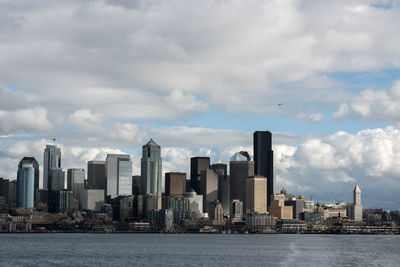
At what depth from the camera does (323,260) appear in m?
154

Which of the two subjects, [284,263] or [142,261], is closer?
[284,263]

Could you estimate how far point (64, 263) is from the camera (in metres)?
148

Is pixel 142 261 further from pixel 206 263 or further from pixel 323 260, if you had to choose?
pixel 323 260

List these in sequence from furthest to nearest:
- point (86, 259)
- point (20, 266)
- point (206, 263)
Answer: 1. point (86, 259)
2. point (206, 263)
3. point (20, 266)

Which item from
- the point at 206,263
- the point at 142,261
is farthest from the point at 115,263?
the point at 206,263

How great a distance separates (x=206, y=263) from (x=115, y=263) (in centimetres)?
1967

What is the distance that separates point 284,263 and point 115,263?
3628cm

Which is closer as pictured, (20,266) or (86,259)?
(20,266)

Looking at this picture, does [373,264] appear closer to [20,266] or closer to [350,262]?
[350,262]

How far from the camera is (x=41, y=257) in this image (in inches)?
6594

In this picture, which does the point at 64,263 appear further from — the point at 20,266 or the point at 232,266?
the point at 232,266

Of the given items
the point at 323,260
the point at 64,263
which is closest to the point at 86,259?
the point at 64,263

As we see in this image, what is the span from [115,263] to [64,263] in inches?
426

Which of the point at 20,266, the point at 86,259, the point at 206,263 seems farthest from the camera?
the point at 86,259
